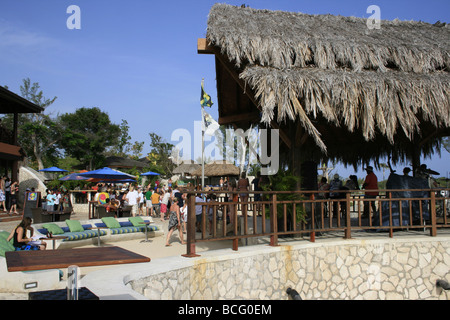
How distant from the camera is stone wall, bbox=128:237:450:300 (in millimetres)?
5945

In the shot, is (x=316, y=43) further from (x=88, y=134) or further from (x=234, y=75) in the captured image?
(x=88, y=134)

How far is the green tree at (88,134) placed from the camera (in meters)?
40.6

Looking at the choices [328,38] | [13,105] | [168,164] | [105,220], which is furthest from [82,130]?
[328,38]

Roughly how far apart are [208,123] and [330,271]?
12629 millimetres

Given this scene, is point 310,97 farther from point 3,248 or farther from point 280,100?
point 3,248

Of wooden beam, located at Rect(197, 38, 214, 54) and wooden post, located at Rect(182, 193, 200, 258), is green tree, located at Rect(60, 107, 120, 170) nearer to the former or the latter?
wooden beam, located at Rect(197, 38, 214, 54)

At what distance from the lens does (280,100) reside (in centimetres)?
745

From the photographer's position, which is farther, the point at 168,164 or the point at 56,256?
the point at 168,164

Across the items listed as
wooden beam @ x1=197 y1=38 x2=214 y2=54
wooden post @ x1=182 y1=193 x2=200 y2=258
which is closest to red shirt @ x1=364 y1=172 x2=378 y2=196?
wooden beam @ x1=197 y1=38 x2=214 y2=54

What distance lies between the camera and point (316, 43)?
28.7ft

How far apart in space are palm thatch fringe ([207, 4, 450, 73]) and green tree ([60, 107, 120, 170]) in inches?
1347

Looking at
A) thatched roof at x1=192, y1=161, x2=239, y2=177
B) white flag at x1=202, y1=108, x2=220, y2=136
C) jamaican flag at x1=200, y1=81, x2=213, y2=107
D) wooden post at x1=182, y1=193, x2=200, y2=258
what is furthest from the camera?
thatched roof at x1=192, y1=161, x2=239, y2=177

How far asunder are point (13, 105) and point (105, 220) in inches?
536

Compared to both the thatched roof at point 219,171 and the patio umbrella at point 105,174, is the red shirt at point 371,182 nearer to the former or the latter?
the patio umbrella at point 105,174
